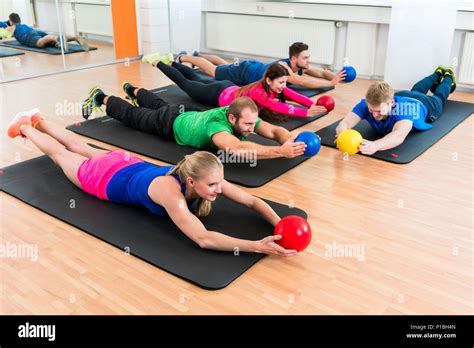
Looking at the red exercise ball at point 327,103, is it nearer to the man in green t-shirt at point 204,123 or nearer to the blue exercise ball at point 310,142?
the man in green t-shirt at point 204,123

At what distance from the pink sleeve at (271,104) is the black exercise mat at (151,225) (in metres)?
1.37

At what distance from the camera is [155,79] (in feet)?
19.0

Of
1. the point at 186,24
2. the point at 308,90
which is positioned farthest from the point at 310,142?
the point at 186,24

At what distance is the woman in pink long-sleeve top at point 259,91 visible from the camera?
Result: 376cm

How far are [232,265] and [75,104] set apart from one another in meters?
3.21

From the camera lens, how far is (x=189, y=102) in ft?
15.5

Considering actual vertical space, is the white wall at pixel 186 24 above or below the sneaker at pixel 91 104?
above

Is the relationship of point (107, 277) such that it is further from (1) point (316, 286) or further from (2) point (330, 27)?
(2) point (330, 27)

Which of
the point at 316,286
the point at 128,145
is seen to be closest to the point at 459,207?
the point at 316,286

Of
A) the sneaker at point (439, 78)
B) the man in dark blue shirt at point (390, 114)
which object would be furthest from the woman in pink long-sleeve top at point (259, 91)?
the sneaker at point (439, 78)

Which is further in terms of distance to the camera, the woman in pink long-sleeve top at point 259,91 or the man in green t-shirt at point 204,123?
the woman in pink long-sleeve top at point 259,91

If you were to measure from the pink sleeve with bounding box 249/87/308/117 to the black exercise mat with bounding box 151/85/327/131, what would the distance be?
0.32 ft

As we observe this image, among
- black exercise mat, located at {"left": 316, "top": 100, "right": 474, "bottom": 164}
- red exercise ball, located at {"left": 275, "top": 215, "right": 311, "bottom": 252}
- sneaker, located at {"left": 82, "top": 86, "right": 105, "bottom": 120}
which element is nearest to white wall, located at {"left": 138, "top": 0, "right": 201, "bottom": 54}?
sneaker, located at {"left": 82, "top": 86, "right": 105, "bottom": 120}

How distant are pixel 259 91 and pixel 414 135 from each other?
1313 millimetres
